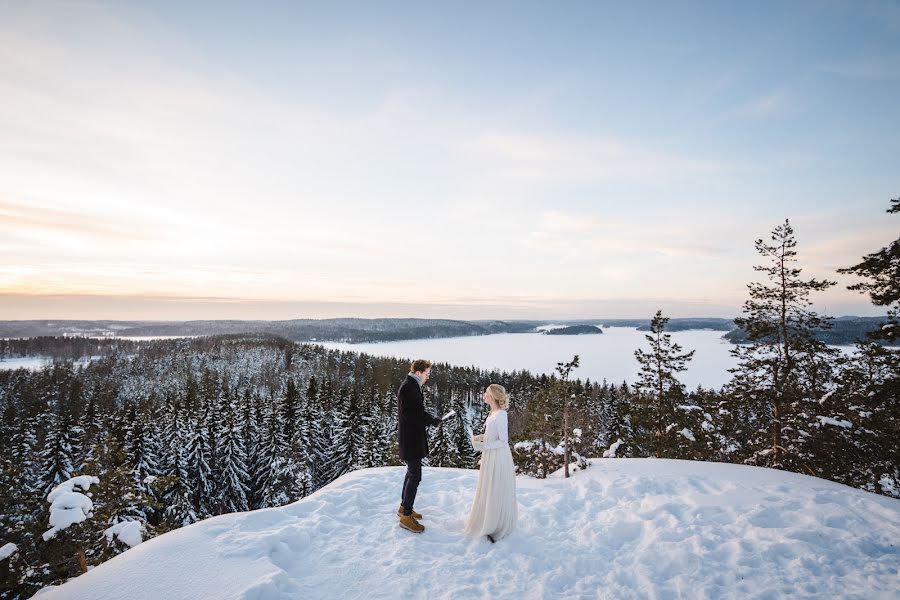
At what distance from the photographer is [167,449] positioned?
34844 mm

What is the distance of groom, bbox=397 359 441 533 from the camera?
19.8 feet

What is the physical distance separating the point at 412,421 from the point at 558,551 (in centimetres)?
271

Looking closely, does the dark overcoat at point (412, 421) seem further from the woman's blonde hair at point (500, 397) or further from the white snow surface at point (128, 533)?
the white snow surface at point (128, 533)

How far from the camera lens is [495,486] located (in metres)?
5.85

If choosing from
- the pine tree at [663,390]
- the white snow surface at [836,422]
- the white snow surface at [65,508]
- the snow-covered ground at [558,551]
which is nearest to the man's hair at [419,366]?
the snow-covered ground at [558,551]

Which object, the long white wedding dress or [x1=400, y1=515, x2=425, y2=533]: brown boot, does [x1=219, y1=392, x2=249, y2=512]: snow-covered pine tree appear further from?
the long white wedding dress

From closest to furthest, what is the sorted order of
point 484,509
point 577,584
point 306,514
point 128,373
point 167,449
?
point 577,584
point 484,509
point 306,514
point 167,449
point 128,373

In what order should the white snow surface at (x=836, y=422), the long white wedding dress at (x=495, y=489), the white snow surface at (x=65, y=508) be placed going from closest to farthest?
1. the long white wedding dress at (x=495, y=489)
2. the white snow surface at (x=65, y=508)
3. the white snow surface at (x=836, y=422)

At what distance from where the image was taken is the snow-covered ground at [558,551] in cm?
438

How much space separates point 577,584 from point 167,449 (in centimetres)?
4108

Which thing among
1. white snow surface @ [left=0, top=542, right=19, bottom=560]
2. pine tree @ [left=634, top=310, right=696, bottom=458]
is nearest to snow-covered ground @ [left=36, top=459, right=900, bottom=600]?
white snow surface @ [left=0, top=542, right=19, bottom=560]

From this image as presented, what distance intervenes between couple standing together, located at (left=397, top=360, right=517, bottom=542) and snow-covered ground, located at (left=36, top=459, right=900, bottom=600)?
0.26 meters

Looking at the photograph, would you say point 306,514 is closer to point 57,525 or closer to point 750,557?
point 57,525

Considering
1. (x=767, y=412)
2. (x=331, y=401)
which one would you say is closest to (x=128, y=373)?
(x=331, y=401)
